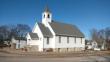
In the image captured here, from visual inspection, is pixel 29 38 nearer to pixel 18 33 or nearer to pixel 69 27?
pixel 69 27

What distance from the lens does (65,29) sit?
177 feet

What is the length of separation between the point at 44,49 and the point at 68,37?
947 centimetres

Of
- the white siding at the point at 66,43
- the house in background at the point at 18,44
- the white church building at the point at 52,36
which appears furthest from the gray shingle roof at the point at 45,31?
the house in background at the point at 18,44

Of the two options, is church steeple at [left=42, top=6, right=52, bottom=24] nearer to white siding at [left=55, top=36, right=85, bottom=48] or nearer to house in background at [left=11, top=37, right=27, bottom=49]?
white siding at [left=55, top=36, right=85, bottom=48]

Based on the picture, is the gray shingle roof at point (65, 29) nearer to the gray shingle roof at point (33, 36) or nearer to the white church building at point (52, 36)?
the white church building at point (52, 36)

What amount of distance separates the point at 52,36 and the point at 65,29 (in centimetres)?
645

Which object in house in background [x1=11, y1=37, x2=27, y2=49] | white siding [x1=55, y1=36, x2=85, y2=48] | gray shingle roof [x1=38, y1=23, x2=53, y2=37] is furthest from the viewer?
house in background [x1=11, y1=37, x2=27, y2=49]

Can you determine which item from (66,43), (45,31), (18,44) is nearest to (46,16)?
(45,31)

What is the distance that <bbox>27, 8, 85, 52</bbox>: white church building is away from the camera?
1845 inches

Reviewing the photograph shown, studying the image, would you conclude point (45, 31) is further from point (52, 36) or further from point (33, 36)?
point (33, 36)

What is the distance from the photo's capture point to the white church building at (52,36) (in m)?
46.9

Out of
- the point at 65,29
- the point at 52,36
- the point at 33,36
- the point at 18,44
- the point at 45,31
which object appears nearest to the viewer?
the point at 33,36

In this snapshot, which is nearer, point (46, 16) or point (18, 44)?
point (46, 16)

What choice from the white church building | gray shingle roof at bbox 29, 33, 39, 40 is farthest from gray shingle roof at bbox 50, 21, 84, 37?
gray shingle roof at bbox 29, 33, 39, 40
